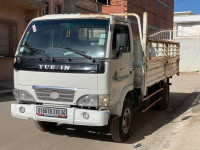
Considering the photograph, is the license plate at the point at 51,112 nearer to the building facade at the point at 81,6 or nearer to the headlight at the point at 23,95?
the headlight at the point at 23,95

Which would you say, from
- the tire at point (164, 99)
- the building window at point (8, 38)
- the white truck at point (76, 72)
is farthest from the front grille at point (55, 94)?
the building window at point (8, 38)

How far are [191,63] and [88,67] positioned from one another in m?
19.4

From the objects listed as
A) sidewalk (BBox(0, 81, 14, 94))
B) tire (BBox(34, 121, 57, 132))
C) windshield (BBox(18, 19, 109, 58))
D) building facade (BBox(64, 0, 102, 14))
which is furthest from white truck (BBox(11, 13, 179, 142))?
building facade (BBox(64, 0, 102, 14))

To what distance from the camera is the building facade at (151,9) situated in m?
28.9

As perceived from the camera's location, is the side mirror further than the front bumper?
Yes

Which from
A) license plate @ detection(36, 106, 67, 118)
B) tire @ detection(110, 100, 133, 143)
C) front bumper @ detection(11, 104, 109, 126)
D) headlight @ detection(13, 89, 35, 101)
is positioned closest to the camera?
front bumper @ detection(11, 104, 109, 126)

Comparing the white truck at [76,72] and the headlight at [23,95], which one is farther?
the headlight at [23,95]

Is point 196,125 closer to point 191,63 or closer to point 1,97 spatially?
point 1,97

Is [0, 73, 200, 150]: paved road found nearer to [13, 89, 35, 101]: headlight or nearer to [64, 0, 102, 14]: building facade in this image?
[13, 89, 35, 101]: headlight

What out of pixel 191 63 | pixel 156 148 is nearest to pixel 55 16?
pixel 156 148

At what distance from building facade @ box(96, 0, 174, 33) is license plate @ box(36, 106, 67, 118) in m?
17.6

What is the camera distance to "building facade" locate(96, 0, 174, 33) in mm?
28906

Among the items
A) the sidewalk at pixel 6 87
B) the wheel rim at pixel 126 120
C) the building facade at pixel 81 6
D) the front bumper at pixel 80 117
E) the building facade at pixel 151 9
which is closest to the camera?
the front bumper at pixel 80 117


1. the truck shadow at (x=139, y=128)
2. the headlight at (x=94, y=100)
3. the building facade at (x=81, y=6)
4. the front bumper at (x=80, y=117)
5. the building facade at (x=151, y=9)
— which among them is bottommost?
the truck shadow at (x=139, y=128)
